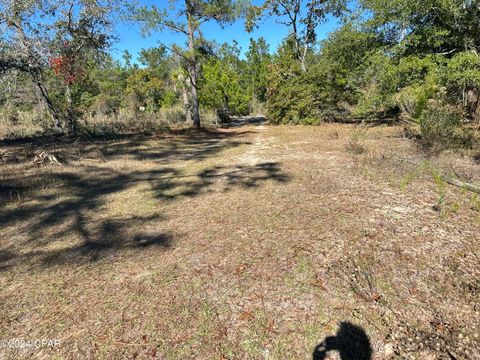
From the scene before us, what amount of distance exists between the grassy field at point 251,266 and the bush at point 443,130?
83 cm

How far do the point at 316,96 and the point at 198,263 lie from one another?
11.6m

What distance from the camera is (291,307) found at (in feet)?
6.75

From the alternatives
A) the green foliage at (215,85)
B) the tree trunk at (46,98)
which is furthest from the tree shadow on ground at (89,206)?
the green foliage at (215,85)

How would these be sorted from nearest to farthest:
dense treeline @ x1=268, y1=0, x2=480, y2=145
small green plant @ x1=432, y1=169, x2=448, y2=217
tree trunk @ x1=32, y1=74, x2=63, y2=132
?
1. small green plant @ x1=432, y1=169, x2=448, y2=217
2. dense treeline @ x1=268, y1=0, x2=480, y2=145
3. tree trunk @ x1=32, y1=74, x2=63, y2=132

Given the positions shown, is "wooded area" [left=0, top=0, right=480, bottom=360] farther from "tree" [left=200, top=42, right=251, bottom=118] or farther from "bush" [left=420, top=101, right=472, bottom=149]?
"tree" [left=200, top=42, right=251, bottom=118]

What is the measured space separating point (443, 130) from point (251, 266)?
18.8ft

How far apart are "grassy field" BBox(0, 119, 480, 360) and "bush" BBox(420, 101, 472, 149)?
0.83 meters

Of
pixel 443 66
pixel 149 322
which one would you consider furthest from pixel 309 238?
pixel 443 66

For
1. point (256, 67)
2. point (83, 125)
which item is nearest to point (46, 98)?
point (83, 125)

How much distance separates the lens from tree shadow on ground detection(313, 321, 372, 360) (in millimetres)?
1693

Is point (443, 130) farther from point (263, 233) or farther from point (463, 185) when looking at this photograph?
point (263, 233)

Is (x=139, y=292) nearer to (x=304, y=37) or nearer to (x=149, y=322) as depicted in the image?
(x=149, y=322)

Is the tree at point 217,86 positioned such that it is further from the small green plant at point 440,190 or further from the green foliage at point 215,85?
the small green plant at point 440,190

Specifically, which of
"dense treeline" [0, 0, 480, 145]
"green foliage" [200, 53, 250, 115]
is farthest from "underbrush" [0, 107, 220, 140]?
"green foliage" [200, 53, 250, 115]
